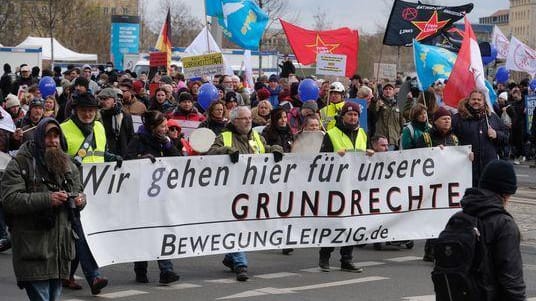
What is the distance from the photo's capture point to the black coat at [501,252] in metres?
5.64

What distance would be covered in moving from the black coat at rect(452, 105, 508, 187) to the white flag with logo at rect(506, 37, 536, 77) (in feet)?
51.5

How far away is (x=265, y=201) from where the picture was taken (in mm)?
11250

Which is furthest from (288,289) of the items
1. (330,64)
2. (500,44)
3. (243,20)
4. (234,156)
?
(500,44)

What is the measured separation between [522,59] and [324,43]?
10348 mm

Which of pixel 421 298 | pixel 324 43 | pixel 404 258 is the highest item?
pixel 324 43

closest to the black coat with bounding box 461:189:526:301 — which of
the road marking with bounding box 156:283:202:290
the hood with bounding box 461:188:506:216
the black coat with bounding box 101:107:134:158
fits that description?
the hood with bounding box 461:188:506:216

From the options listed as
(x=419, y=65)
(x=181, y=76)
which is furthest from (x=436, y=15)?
(x=181, y=76)

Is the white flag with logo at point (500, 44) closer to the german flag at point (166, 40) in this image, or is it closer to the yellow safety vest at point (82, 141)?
the german flag at point (166, 40)

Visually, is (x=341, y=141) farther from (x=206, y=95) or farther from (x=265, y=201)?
(x=206, y=95)

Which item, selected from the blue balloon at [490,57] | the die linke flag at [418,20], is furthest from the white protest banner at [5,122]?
the blue balloon at [490,57]

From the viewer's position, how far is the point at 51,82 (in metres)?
18.8

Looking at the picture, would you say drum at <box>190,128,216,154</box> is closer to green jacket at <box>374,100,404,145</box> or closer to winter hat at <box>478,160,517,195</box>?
green jacket at <box>374,100,404,145</box>

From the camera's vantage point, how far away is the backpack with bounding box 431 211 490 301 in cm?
561

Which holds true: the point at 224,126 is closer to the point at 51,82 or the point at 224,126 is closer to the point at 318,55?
the point at 318,55
